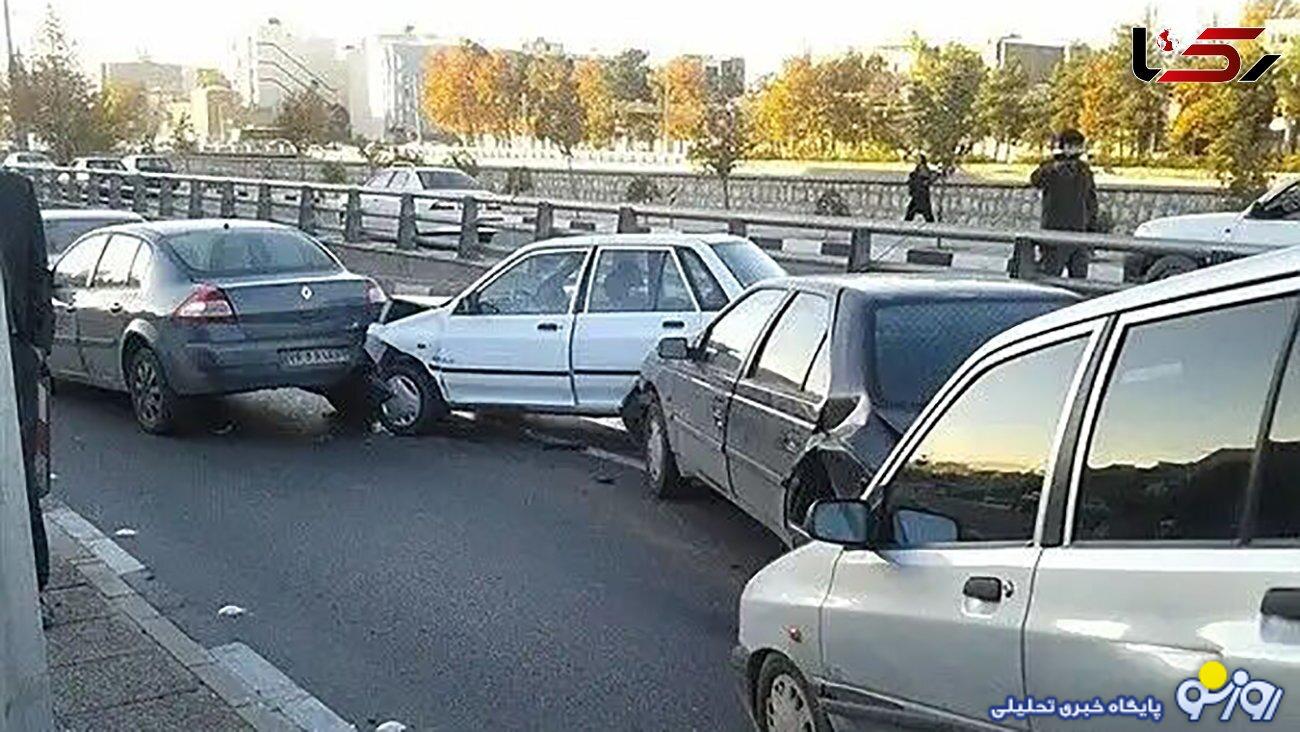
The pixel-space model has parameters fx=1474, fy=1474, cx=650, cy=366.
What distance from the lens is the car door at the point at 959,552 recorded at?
10.2ft

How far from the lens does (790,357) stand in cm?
684

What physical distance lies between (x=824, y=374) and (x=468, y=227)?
532 inches

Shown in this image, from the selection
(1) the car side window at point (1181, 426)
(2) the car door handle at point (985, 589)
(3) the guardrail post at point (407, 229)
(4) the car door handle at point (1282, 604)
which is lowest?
(3) the guardrail post at point (407, 229)

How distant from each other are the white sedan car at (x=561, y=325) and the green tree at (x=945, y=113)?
25353 millimetres

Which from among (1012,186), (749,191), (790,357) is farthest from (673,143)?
(790,357)

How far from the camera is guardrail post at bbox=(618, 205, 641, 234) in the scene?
54.8 feet

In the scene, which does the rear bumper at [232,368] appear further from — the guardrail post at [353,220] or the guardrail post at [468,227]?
the guardrail post at [353,220]

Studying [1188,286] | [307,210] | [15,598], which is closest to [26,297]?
[15,598]

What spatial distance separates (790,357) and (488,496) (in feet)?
8.75

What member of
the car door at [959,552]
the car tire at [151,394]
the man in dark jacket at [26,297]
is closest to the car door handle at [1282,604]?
the car door at [959,552]

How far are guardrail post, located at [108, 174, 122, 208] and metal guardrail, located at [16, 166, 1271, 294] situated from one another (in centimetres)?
3

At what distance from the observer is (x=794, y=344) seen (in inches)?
270

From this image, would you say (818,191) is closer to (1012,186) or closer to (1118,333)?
(1012,186)

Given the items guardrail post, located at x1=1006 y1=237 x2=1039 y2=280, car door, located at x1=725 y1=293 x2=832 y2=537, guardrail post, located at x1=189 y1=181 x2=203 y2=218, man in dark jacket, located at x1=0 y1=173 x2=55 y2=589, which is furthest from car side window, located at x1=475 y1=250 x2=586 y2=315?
guardrail post, located at x1=189 y1=181 x2=203 y2=218
